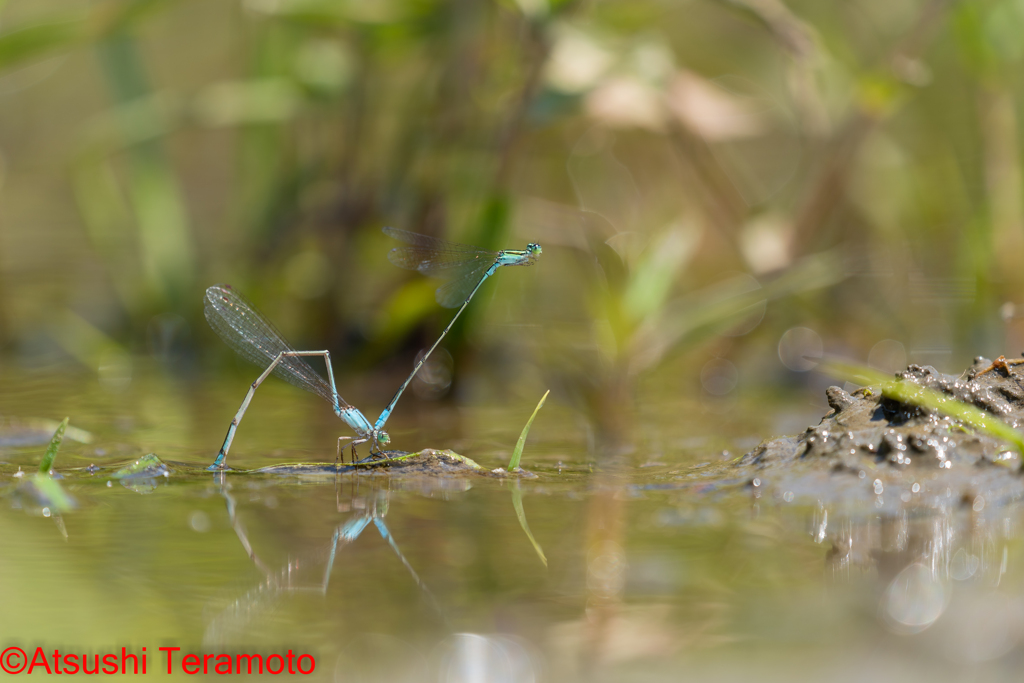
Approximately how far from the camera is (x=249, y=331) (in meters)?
3.41

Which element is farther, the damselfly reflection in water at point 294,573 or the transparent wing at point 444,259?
the transparent wing at point 444,259

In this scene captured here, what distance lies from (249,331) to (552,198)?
3.59 metres

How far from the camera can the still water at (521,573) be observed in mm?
1596

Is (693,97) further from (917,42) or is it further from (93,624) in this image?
(93,624)

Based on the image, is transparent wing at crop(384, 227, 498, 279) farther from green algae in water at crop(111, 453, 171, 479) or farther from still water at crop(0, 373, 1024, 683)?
green algae in water at crop(111, 453, 171, 479)

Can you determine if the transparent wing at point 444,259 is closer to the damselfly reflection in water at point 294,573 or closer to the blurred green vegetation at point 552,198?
the blurred green vegetation at point 552,198

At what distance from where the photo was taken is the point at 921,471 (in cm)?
243

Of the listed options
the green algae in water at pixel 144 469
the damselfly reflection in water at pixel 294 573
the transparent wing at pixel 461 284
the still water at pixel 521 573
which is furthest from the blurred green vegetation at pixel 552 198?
the green algae in water at pixel 144 469

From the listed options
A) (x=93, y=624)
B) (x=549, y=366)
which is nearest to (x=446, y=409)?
(x=549, y=366)

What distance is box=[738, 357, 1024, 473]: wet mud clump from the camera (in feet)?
8.07

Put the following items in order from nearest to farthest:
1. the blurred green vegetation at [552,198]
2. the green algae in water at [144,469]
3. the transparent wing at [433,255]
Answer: the green algae in water at [144,469] → the transparent wing at [433,255] → the blurred green vegetation at [552,198]

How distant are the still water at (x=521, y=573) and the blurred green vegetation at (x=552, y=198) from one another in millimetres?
1197

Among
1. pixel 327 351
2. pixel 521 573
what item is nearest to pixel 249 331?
pixel 327 351

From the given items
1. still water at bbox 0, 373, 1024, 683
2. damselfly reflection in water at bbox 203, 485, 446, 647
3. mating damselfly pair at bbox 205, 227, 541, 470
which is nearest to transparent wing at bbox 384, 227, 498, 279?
mating damselfly pair at bbox 205, 227, 541, 470
